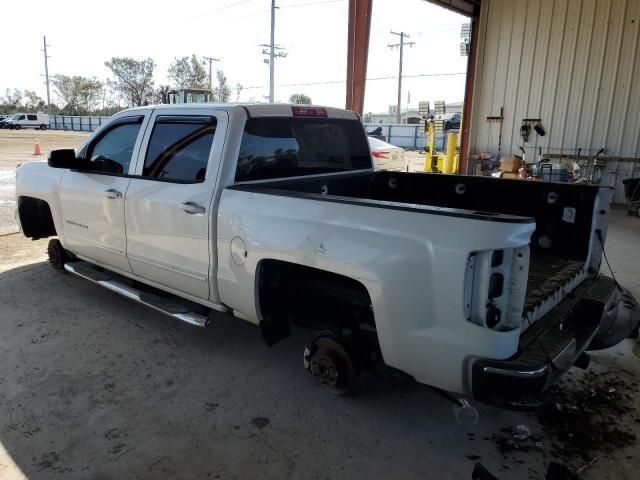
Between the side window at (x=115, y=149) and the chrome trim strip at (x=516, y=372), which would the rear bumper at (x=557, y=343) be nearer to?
the chrome trim strip at (x=516, y=372)

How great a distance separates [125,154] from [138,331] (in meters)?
1.53

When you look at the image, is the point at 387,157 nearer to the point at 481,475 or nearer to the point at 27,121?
the point at 481,475

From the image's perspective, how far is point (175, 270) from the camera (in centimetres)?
372

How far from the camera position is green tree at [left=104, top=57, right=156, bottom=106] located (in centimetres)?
7075

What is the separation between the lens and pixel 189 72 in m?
64.9

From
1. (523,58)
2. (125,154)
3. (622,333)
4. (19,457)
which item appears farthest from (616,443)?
(523,58)

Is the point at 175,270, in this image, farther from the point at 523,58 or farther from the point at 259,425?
the point at 523,58

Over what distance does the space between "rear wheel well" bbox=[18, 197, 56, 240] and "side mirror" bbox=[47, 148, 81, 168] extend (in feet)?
4.47

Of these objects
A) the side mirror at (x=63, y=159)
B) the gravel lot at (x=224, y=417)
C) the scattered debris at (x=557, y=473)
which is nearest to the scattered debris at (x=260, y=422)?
the gravel lot at (x=224, y=417)

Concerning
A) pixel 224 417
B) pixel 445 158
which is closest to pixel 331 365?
pixel 224 417

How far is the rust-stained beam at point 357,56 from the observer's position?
32.9ft

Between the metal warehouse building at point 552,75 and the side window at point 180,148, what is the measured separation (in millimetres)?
6989

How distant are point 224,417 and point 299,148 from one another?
82.1 inches

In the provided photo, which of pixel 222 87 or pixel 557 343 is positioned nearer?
pixel 557 343
